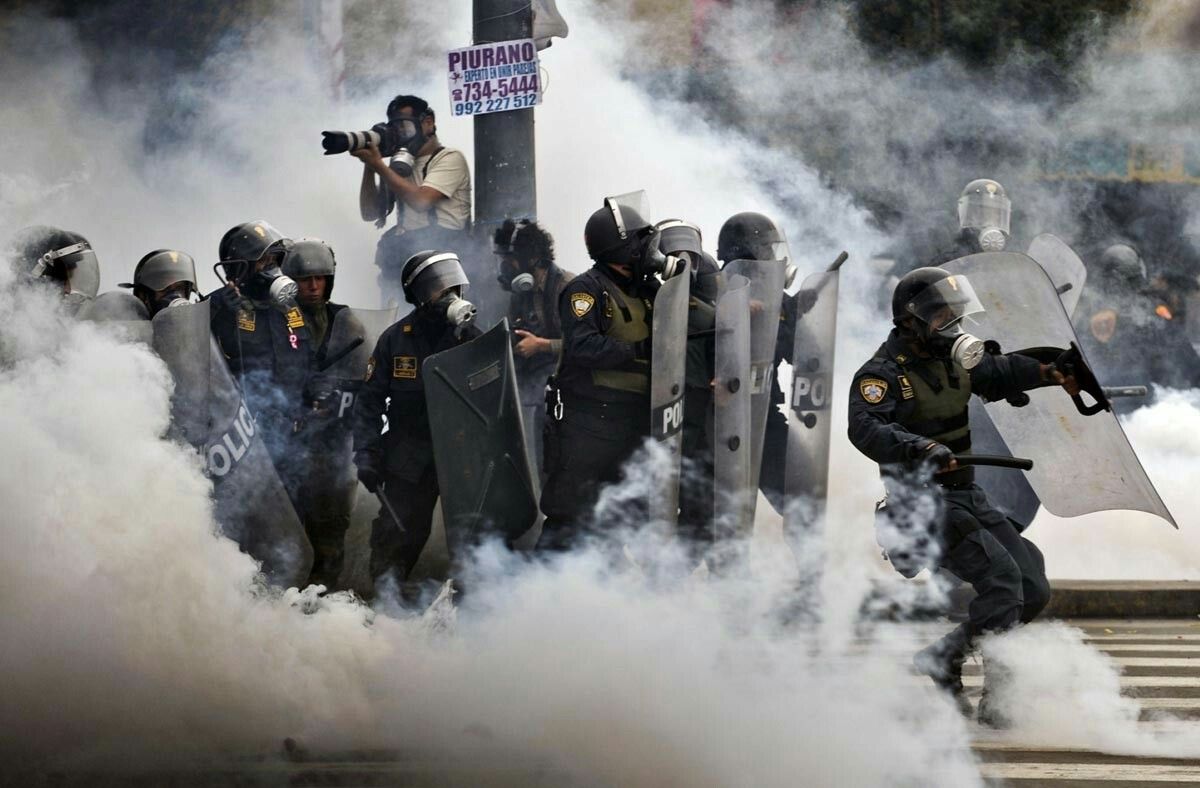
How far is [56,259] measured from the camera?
19.9ft

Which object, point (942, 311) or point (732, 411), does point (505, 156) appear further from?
point (942, 311)

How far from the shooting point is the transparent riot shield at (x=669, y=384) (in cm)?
634

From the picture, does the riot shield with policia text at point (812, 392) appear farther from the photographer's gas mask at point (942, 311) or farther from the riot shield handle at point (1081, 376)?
the riot shield handle at point (1081, 376)

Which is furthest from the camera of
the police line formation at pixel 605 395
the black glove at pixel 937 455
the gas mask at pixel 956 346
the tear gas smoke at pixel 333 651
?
the police line formation at pixel 605 395

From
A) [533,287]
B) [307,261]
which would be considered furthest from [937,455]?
[307,261]

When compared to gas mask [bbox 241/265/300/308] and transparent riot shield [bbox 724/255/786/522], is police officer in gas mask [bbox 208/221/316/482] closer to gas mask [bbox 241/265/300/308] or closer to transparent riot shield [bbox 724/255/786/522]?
gas mask [bbox 241/265/300/308]

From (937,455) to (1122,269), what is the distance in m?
4.98

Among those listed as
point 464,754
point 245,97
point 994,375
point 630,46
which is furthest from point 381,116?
point 464,754

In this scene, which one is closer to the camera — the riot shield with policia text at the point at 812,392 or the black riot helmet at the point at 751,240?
the riot shield with policia text at the point at 812,392

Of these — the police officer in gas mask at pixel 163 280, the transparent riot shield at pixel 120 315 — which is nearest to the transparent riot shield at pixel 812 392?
the police officer in gas mask at pixel 163 280

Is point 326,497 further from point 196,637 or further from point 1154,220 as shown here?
point 1154,220

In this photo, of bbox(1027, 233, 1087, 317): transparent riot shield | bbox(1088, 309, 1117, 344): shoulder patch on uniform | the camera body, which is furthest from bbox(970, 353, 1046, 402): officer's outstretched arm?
bbox(1088, 309, 1117, 344): shoulder patch on uniform

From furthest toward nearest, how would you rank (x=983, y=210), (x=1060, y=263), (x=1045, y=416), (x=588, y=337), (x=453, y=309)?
(x=983, y=210)
(x=1060, y=263)
(x=1045, y=416)
(x=453, y=309)
(x=588, y=337)

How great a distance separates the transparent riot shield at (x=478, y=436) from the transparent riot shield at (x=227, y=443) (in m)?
0.57
